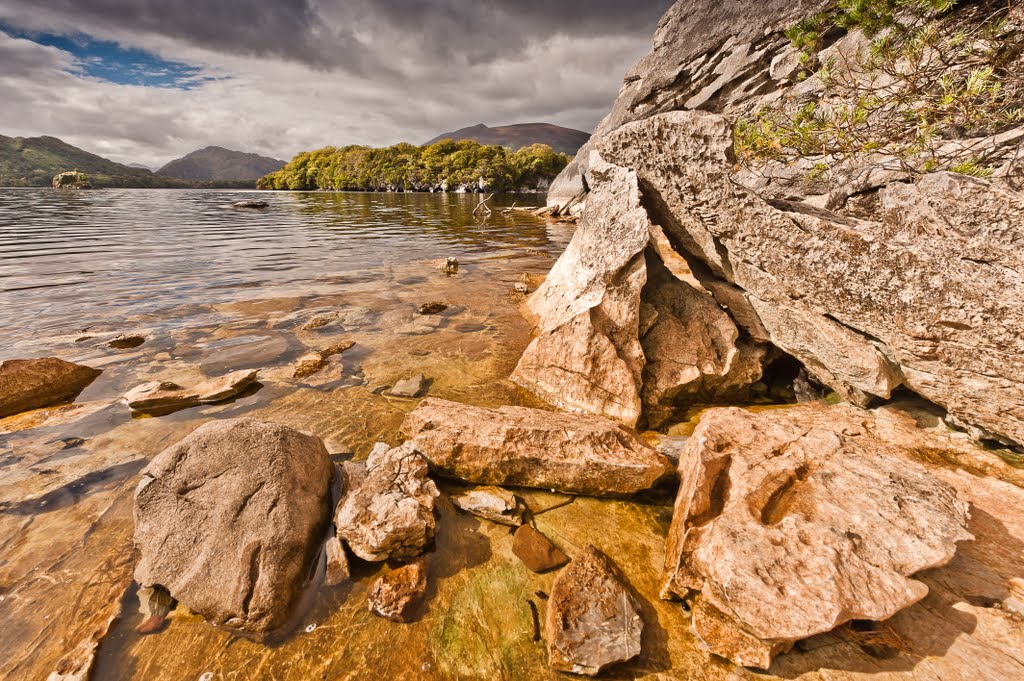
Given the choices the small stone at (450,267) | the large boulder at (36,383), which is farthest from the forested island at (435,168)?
the large boulder at (36,383)

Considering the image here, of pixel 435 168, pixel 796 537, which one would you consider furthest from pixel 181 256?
pixel 435 168

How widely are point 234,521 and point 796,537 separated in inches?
196

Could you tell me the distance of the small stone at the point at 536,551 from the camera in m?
3.80

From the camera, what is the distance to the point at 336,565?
12.2 feet

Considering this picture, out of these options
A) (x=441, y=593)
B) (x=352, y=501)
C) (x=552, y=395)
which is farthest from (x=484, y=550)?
(x=552, y=395)

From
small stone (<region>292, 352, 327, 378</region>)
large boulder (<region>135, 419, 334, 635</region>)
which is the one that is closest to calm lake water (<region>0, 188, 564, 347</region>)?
small stone (<region>292, 352, 327, 378</region>)

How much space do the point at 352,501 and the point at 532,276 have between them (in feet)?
39.2

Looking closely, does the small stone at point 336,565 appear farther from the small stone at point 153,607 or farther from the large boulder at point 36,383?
the large boulder at point 36,383

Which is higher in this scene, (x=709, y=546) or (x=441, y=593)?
(x=709, y=546)

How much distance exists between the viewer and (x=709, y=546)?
10.5 ft

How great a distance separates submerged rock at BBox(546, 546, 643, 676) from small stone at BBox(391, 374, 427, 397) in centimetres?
395

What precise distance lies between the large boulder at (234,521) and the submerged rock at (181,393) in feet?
8.41

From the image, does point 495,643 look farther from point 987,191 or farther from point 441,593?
point 987,191

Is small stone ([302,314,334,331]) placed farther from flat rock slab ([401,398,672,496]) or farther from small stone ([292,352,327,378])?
flat rock slab ([401,398,672,496])
